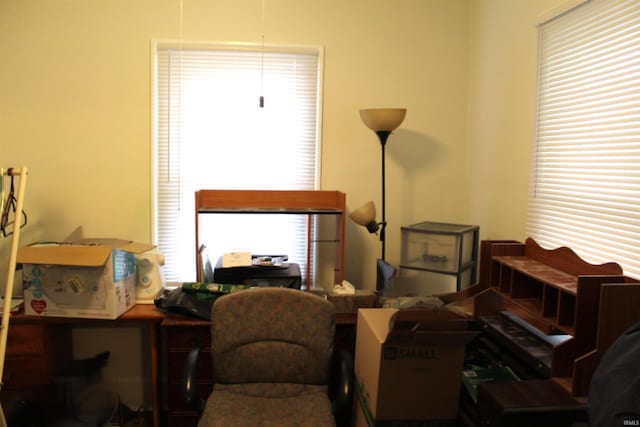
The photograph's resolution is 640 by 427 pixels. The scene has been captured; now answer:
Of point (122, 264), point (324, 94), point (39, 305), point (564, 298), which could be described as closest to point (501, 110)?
point (324, 94)

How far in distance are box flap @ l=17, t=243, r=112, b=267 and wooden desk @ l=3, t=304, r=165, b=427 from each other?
0.33 m

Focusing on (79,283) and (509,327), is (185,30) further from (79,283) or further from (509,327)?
(509,327)

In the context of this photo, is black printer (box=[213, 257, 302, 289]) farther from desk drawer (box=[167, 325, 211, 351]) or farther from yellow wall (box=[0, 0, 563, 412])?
yellow wall (box=[0, 0, 563, 412])

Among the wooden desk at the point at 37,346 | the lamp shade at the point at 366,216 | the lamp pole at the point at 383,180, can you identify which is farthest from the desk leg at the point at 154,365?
the lamp pole at the point at 383,180

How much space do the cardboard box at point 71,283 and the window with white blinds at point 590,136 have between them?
1.99 metres

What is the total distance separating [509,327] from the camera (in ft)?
6.51

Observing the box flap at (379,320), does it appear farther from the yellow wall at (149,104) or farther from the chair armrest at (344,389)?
the yellow wall at (149,104)

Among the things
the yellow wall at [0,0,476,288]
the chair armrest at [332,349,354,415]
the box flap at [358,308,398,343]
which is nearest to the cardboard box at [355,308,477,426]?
the box flap at [358,308,398,343]

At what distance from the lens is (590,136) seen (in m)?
1.84

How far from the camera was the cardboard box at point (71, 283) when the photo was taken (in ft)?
7.37

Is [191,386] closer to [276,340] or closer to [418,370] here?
[276,340]

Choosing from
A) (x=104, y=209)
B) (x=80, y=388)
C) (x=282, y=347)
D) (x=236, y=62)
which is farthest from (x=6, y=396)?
(x=236, y=62)

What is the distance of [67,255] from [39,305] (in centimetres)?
34

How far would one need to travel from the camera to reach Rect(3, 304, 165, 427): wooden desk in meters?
2.40
